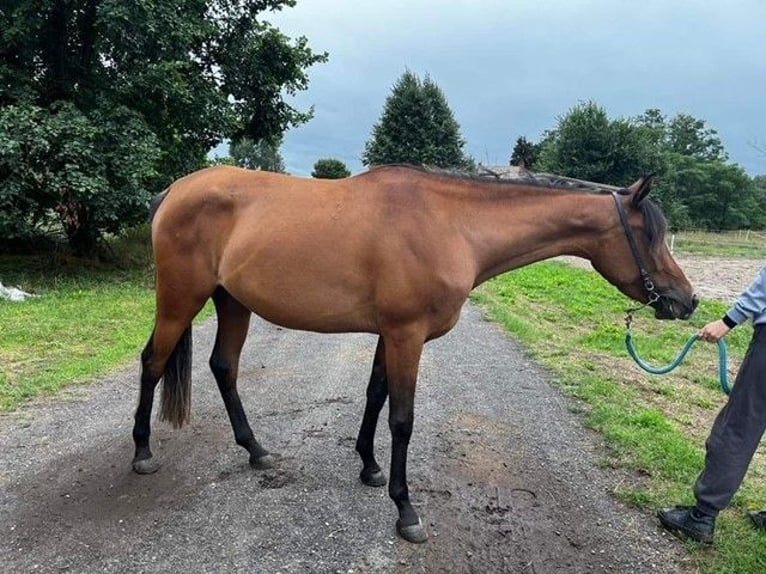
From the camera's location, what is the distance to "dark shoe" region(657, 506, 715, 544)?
297 centimetres

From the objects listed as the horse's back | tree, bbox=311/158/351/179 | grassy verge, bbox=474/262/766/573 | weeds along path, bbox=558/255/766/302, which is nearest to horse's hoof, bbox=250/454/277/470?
the horse's back

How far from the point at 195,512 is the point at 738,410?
2924 millimetres

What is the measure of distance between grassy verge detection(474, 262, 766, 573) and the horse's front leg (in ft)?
4.55

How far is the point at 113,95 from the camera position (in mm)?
12094

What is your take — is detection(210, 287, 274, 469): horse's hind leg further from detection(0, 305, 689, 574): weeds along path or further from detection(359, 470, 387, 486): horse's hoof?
detection(359, 470, 387, 486): horse's hoof

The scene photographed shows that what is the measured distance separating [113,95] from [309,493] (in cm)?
1147

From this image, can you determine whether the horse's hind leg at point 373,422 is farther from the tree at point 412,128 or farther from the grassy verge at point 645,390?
the tree at point 412,128

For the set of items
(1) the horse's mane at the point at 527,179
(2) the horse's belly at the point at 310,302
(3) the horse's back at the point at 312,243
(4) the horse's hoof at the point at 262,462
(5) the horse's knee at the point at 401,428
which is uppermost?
(1) the horse's mane at the point at 527,179

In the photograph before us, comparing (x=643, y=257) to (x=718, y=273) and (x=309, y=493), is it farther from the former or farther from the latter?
(x=718, y=273)

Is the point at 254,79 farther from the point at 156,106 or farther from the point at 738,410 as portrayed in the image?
the point at 738,410

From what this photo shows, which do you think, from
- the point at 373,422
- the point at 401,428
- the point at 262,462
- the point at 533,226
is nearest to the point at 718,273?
the point at 533,226

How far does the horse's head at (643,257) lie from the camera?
10.5 ft

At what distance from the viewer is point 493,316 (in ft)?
31.2

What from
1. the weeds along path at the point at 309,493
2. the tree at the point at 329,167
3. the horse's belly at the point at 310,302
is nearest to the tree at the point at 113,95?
the weeds along path at the point at 309,493
